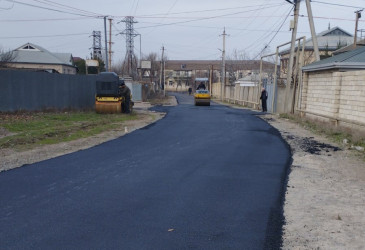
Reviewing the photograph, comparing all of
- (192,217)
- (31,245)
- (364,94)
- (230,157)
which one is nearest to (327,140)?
(364,94)

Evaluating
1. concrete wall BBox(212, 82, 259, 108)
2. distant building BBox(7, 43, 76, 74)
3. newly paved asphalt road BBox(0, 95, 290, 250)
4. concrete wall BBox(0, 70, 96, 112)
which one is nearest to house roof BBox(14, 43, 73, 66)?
distant building BBox(7, 43, 76, 74)

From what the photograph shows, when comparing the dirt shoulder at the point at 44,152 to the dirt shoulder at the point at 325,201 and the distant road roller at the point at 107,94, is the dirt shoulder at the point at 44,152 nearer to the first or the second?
the dirt shoulder at the point at 325,201

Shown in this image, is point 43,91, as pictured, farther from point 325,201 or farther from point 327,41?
point 327,41

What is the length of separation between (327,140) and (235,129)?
430cm

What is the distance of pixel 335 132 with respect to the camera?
14.7m

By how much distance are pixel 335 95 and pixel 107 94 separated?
1319cm

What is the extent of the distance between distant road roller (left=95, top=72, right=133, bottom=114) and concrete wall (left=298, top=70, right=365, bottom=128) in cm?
1123

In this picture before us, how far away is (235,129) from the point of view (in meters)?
16.7

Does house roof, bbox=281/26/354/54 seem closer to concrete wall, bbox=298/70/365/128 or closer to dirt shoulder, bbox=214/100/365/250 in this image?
concrete wall, bbox=298/70/365/128

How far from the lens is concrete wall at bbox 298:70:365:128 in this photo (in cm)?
1391

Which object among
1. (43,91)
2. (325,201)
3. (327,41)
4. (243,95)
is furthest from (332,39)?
(325,201)

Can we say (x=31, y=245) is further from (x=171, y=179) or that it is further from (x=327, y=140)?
(x=327, y=140)

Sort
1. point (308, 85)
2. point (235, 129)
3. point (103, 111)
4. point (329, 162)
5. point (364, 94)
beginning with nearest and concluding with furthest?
1. point (329, 162)
2. point (364, 94)
3. point (235, 129)
4. point (308, 85)
5. point (103, 111)

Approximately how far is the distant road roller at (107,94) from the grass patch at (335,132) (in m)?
10.8
